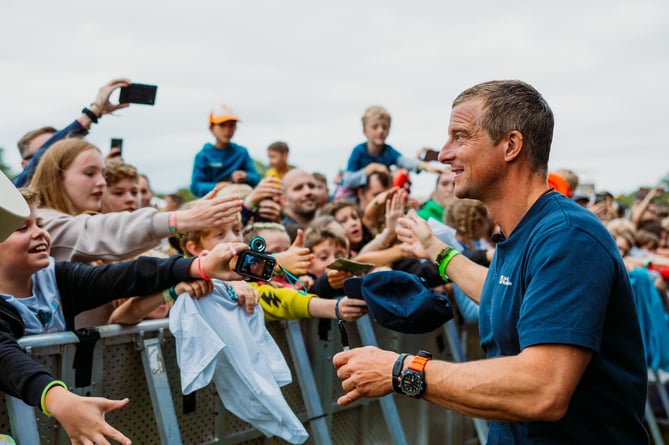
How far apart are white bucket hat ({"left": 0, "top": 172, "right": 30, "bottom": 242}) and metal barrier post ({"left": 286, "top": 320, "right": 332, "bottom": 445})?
2.17 meters

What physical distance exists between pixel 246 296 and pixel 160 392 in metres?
0.64

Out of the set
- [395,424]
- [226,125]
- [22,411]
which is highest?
[226,125]

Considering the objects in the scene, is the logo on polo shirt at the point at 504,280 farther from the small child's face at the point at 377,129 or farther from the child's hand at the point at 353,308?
the small child's face at the point at 377,129

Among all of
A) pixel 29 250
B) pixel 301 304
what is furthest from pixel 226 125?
pixel 29 250

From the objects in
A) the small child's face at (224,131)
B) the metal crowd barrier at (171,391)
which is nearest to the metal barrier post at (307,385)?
the metal crowd barrier at (171,391)

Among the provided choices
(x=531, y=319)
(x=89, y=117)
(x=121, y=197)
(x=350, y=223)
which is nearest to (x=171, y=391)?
(x=121, y=197)

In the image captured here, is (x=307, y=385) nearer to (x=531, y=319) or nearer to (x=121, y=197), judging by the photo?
(x=121, y=197)

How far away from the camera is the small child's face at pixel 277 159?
830 centimetres

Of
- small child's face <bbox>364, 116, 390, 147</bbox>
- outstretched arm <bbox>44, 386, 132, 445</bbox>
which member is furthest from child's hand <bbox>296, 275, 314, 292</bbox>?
small child's face <bbox>364, 116, 390, 147</bbox>

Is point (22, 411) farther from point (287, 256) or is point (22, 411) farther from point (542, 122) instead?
point (542, 122)

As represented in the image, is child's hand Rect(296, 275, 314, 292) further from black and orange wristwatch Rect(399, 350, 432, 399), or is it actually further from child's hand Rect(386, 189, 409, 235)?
black and orange wristwatch Rect(399, 350, 432, 399)

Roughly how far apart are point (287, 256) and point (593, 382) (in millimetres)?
1659

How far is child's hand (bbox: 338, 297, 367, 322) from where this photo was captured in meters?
3.59

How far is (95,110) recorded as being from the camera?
4930 mm
